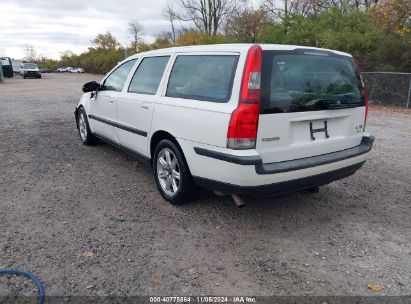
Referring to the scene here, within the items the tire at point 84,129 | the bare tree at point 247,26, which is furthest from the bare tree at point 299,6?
the tire at point 84,129

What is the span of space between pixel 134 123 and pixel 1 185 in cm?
193

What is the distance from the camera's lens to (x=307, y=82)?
330cm

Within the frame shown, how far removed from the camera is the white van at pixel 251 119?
117 inches

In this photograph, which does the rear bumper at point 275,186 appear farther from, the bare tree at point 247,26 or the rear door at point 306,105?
the bare tree at point 247,26

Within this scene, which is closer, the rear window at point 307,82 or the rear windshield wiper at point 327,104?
the rear window at point 307,82

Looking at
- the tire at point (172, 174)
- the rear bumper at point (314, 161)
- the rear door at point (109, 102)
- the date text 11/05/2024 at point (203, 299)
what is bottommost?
the date text 11/05/2024 at point (203, 299)

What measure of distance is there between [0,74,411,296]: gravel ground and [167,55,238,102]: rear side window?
1.28 metres

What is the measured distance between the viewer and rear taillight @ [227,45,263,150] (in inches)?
115

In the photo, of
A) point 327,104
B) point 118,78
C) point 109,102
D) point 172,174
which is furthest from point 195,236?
point 118,78

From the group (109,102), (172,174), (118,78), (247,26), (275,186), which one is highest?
(247,26)

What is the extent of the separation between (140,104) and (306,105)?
1991mm

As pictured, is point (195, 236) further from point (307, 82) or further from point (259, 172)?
point (307, 82)

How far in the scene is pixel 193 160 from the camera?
134 inches

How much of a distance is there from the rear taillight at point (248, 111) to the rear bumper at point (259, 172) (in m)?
0.14
